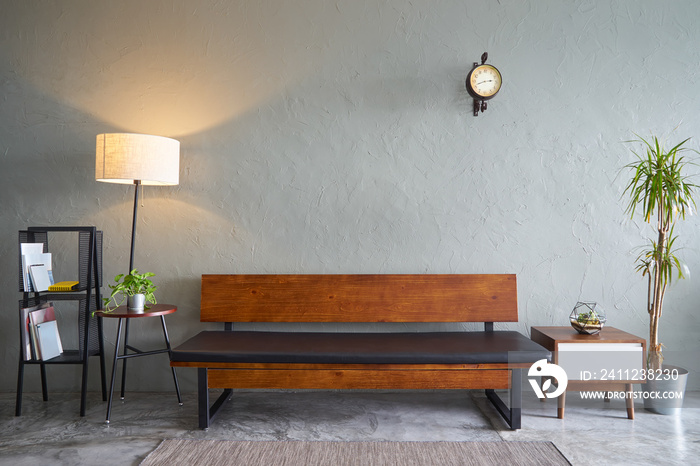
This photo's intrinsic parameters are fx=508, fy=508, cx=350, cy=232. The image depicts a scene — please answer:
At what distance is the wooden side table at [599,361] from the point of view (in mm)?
2711

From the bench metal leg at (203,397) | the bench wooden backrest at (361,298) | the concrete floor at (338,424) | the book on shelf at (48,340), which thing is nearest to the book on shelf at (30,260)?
the book on shelf at (48,340)

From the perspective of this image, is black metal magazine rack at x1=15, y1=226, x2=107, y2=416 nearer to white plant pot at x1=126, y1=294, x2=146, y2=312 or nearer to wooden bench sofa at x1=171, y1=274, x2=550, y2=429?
white plant pot at x1=126, y1=294, x2=146, y2=312

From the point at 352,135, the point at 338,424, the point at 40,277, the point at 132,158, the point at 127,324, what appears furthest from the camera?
the point at 352,135

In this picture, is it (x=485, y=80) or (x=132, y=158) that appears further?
(x=485, y=80)

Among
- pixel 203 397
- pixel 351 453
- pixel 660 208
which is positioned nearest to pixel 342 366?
pixel 351 453

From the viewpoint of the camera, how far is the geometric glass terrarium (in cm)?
282

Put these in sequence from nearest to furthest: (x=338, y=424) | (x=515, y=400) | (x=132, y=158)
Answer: (x=515, y=400)
(x=338, y=424)
(x=132, y=158)

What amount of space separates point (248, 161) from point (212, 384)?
1403 millimetres

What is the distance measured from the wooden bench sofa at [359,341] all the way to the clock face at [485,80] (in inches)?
44.9

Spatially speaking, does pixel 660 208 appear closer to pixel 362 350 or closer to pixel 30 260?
pixel 362 350

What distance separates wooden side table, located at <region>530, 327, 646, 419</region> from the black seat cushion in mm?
185

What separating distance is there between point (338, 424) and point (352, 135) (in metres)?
1.73

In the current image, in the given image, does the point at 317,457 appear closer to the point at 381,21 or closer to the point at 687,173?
the point at 381,21

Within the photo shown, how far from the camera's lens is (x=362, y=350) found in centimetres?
262
